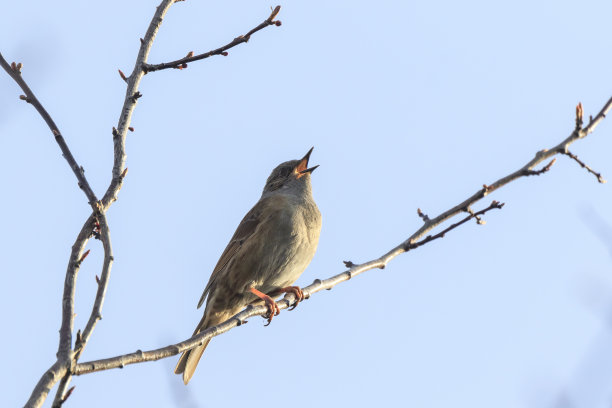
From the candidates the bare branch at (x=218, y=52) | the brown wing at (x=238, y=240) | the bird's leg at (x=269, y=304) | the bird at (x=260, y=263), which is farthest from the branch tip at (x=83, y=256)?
the brown wing at (x=238, y=240)

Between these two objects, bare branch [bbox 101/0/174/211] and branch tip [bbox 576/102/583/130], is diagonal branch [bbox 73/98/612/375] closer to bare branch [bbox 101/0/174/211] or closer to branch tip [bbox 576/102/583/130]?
branch tip [bbox 576/102/583/130]

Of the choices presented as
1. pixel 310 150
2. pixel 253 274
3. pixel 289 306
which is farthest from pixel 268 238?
pixel 310 150

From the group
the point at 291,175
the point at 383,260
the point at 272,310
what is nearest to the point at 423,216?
the point at 383,260

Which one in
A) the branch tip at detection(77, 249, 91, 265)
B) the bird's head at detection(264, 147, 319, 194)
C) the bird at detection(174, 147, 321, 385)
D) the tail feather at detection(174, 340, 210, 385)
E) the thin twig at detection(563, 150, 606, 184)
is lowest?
the thin twig at detection(563, 150, 606, 184)

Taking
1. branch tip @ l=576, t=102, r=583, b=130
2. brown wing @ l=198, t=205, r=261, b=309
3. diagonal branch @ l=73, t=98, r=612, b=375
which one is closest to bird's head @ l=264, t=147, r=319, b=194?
brown wing @ l=198, t=205, r=261, b=309

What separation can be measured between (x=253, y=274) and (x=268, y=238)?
0.42 meters

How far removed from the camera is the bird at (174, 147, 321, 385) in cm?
794

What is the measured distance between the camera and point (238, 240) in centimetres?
858

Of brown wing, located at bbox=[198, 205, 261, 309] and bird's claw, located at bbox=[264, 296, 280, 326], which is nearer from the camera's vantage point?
bird's claw, located at bbox=[264, 296, 280, 326]

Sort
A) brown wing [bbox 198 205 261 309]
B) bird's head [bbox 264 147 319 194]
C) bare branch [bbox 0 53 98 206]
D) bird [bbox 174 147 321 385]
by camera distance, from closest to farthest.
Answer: bare branch [bbox 0 53 98 206]
bird [bbox 174 147 321 385]
brown wing [bbox 198 205 261 309]
bird's head [bbox 264 147 319 194]

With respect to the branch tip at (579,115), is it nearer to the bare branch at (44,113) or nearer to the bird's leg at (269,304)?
the bare branch at (44,113)

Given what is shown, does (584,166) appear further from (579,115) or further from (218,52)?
(218,52)

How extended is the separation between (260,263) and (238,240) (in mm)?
699

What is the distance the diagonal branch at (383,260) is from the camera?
377 cm
